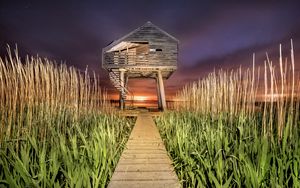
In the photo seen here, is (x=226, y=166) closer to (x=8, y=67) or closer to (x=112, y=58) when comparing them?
(x=8, y=67)

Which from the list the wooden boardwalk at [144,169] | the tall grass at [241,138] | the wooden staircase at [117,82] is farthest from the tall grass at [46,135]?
the wooden staircase at [117,82]

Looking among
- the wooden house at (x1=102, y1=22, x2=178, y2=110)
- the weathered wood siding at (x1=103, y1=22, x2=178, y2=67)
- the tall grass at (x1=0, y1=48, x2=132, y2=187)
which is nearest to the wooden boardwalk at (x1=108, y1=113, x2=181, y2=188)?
the tall grass at (x1=0, y1=48, x2=132, y2=187)

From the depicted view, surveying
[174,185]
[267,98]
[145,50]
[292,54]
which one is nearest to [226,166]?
[174,185]

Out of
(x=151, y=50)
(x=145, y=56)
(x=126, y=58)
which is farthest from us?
(x=151, y=50)

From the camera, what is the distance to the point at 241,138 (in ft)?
10.7

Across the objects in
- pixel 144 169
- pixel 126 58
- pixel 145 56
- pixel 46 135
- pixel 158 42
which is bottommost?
pixel 144 169

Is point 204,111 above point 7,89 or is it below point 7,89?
below

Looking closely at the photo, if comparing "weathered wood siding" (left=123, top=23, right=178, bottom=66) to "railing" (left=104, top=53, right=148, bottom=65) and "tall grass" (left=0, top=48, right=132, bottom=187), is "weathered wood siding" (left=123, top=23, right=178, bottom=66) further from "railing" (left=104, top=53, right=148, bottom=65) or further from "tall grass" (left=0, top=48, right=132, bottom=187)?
"tall grass" (left=0, top=48, right=132, bottom=187)

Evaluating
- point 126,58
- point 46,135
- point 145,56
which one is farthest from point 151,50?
point 46,135

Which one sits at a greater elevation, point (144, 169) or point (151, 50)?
point (151, 50)

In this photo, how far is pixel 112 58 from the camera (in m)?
15.0

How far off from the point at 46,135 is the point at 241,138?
10.5 ft

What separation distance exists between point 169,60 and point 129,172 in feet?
41.3

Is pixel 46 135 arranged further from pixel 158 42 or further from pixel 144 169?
pixel 158 42
